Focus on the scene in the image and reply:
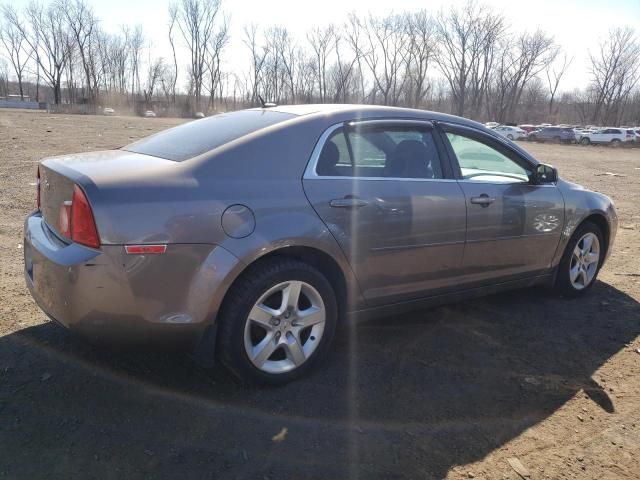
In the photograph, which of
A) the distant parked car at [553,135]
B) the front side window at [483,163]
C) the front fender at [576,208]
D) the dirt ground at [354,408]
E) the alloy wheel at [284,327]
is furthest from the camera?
the distant parked car at [553,135]

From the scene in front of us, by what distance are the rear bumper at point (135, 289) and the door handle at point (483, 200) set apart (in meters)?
1.84

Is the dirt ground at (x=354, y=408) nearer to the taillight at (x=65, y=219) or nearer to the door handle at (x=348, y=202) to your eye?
the taillight at (x=65, y=219)

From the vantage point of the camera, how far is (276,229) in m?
2.75

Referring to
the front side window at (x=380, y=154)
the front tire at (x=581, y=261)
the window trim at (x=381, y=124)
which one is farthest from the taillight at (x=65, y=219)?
the front tire at (x=581, y=261)

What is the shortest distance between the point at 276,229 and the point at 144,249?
0.67 m

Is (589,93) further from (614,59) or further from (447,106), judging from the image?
(447,106)

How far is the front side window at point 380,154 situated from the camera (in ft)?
10.2

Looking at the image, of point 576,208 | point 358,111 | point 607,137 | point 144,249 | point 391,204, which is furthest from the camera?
point 607,137

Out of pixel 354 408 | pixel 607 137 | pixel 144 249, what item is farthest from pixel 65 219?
pixel 607 137

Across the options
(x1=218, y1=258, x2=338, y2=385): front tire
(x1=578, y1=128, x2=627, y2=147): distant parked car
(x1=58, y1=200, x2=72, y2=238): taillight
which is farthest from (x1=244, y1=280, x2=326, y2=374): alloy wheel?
(x1=578, y1=128, x2=627, y2=147): distant parked car

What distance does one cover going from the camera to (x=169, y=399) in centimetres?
276

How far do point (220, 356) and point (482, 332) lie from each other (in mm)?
2012

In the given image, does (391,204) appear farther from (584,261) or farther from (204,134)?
(584,261)

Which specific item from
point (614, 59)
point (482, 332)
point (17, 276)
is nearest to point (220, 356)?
point (482, 332)
